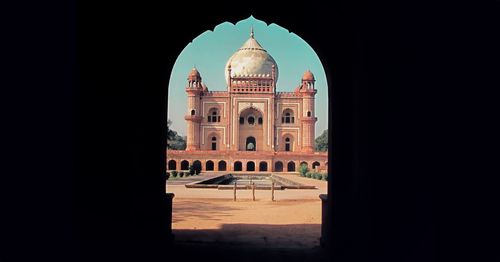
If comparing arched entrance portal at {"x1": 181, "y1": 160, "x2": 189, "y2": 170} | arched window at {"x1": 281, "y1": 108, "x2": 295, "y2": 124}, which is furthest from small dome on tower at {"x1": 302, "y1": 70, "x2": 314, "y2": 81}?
arched entrance portal at {"x1": 181, "y1": 160, "x2": 189, "y2": 170}

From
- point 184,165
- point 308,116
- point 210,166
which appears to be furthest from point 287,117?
point 184,165

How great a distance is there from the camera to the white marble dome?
142 ft

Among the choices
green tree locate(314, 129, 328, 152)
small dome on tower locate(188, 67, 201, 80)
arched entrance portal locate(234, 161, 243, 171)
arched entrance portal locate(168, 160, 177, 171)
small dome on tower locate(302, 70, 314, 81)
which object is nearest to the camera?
arched entrance portal locate(168, 160, 177, 171)

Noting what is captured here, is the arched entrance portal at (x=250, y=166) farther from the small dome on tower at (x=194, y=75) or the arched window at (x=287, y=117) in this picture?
the small dome on tower at (x=194, y=75)

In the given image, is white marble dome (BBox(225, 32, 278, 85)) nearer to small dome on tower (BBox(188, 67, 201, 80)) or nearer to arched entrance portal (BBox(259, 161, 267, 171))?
small dome on tower (BBox(188, 67, 201, 80))

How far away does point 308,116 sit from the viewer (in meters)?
41.4

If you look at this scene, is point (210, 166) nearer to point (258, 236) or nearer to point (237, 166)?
point (237, 166)

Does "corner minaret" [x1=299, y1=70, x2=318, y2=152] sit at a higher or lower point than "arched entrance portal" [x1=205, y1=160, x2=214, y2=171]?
higher

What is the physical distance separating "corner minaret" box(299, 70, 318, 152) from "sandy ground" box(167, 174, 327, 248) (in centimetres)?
2695

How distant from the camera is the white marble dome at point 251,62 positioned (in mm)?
43219
